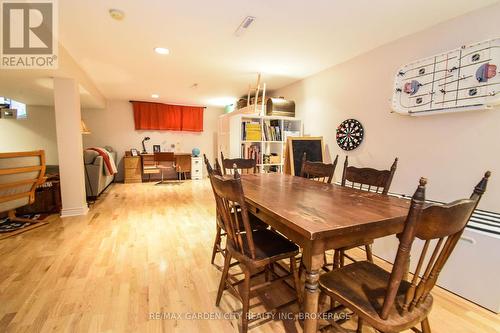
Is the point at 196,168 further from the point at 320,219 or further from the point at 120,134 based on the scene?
the point at 320,219

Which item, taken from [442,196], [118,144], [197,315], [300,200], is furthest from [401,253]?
[118,144]

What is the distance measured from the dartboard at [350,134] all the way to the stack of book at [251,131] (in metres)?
1.20

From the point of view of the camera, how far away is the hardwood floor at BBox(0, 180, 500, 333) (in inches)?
53.2

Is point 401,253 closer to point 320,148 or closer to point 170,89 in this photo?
point 320,148

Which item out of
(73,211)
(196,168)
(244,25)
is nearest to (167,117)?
(196,168)

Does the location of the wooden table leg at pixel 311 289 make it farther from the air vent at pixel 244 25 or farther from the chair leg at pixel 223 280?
the air vent at pixel 244 25

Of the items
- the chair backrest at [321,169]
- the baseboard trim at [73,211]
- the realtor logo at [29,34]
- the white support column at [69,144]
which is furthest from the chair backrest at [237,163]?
the baseboard trim at [73,211]

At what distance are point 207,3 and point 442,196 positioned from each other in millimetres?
2653

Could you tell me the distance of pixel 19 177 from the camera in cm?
260

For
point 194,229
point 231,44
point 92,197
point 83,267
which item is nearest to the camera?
point 83,267

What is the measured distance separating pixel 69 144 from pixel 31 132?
3766 millimetres

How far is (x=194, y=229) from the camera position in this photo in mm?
2820

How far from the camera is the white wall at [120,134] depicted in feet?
19.2

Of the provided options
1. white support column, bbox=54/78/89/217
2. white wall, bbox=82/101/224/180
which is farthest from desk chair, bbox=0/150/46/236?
white wall, bbox=82/101/224/180
